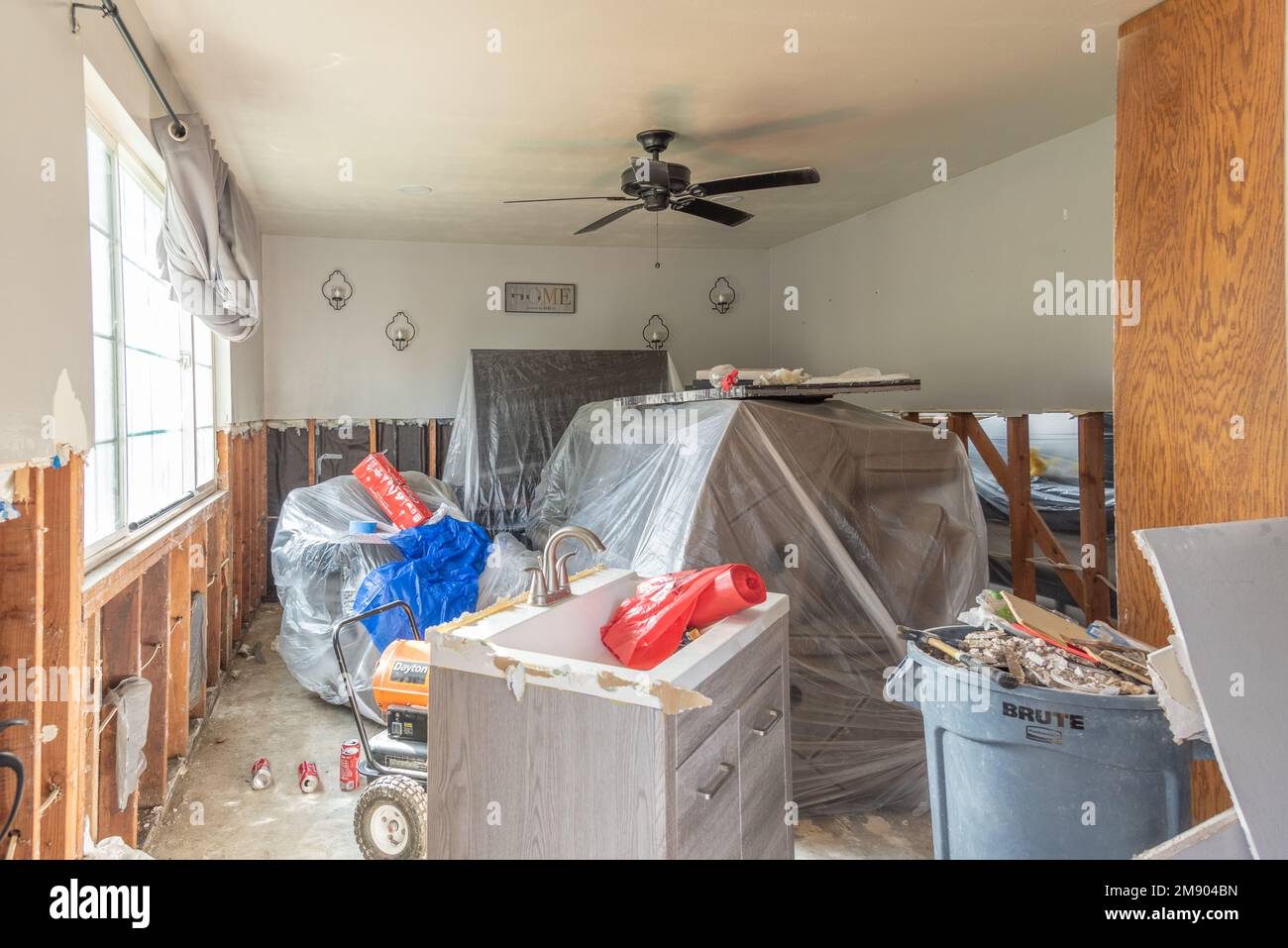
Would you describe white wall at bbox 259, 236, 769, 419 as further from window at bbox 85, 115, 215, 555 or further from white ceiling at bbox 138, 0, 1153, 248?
window at bbox 85, 115, 215, 555

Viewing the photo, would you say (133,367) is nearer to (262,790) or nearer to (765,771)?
(262,790)

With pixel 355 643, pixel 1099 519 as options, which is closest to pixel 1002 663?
pixel 1099 519

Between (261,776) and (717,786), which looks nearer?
(717,786)

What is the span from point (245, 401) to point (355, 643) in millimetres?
2163

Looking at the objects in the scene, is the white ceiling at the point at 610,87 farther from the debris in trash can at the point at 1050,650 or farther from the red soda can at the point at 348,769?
the red soda can at the point at 348,769

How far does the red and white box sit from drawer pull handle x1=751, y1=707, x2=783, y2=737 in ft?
9.08

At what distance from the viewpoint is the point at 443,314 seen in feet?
20.3

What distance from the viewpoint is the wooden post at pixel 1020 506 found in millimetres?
3793

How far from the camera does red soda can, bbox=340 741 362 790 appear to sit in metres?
2.97

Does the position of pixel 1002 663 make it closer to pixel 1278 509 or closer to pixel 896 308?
pixel 1278 509

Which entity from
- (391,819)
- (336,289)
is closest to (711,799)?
(391,819)

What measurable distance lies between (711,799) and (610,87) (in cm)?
282

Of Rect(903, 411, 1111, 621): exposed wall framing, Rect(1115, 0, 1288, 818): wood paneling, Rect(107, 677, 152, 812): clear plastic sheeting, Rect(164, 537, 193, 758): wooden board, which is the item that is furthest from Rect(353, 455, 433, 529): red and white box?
Rect(1115, 0, 1288, 818): wood paneling

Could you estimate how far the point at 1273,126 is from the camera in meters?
2.19
